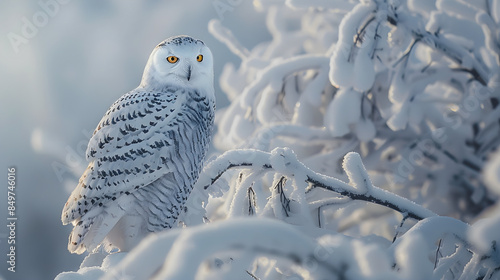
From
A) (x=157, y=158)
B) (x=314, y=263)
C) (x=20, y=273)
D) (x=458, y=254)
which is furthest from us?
(x=20, y=273)

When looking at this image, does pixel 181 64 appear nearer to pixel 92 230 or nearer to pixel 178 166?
pixel 178 166

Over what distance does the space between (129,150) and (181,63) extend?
392 mm

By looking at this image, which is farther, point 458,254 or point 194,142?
point 194,142

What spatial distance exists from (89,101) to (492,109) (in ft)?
25.1

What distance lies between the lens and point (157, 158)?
6.30ft

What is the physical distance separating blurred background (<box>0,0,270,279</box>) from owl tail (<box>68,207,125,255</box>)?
4.90 meters

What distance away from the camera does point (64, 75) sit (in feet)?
31.2

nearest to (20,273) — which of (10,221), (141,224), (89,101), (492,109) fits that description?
(89,101)

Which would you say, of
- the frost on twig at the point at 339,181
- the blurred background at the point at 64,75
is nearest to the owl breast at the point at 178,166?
the frost on twig at the point at 339,181

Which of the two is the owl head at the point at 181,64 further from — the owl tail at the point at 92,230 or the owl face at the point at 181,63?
the owl tail at the point at 92,230

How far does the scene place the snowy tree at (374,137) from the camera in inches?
57.9

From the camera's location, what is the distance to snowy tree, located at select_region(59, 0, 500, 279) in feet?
4.83

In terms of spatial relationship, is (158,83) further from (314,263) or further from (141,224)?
(314,263)

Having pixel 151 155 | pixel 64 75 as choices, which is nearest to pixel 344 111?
pixel 151 155
